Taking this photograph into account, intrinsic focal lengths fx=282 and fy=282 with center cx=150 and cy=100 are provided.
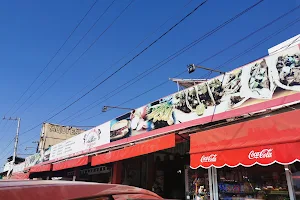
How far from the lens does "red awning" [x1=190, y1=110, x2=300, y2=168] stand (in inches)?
210

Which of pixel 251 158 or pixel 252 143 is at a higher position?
pixel 252 143

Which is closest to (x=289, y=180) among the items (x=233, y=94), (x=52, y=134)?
(x=233, y=94)

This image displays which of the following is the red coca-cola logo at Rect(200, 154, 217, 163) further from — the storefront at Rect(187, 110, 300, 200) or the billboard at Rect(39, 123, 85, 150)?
the billboard at Rect(39, 123, 85, 150)

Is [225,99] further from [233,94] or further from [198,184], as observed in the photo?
[198,184]

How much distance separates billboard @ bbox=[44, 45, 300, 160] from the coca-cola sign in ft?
4.72

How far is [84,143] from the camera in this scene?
16219 mm

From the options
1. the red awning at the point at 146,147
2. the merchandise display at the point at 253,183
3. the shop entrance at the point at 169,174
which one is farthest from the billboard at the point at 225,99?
the shop entrance at the point at 169,174

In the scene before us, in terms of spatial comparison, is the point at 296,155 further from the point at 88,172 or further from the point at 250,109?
the point at 88,172

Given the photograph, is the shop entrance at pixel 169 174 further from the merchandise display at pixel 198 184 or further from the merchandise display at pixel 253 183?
the merchandise display at pixel 253 183

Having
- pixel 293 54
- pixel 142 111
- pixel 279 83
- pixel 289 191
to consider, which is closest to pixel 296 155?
pixel 289 191

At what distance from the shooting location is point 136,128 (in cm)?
1166

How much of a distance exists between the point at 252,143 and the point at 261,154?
0.35 metres

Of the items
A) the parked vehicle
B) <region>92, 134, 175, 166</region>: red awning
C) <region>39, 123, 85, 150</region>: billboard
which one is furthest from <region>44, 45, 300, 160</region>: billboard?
<region>39, 123, 85, 150</region>: billboard

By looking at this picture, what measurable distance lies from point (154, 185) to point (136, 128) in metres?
2.95
